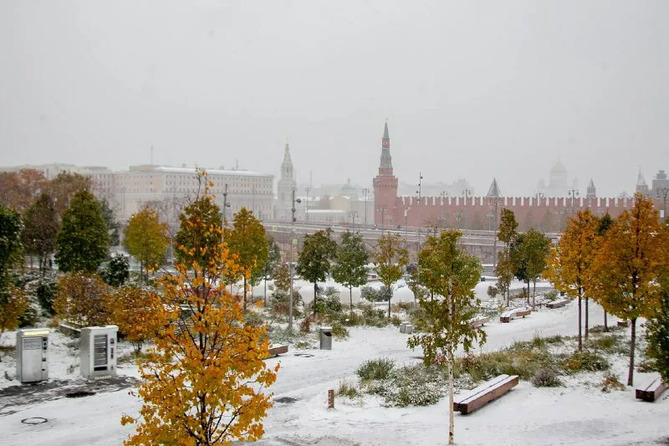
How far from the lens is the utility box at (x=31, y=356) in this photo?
53.8 ft

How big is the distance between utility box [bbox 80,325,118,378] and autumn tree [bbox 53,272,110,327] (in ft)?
9.35

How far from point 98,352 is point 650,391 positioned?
12.9 metres

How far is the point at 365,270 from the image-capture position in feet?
100

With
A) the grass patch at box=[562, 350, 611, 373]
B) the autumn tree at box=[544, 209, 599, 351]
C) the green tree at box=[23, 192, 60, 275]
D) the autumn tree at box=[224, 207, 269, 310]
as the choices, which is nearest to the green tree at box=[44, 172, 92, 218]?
the green tree at box=[23, 192, 60, 275]

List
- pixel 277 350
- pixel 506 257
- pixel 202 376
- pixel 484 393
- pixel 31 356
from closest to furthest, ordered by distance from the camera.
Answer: pixel 202 376 → pixel 484 393 → pixel 31 356 → pixel 277 350 → pixel 506 257

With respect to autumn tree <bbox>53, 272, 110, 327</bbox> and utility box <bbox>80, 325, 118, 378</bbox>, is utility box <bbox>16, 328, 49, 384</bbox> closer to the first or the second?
utility box <bbox>80, 325, 118, 378</bbox>

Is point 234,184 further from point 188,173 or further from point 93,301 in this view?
point 93,301

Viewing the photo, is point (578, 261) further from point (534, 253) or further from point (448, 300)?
point (534, 253)

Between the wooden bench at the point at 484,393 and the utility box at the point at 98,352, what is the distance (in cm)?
886

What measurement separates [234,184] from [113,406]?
16850 cm

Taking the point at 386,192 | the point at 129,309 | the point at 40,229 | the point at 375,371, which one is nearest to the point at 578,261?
the point at 375,371

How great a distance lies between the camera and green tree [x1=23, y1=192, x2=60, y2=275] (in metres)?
34.4

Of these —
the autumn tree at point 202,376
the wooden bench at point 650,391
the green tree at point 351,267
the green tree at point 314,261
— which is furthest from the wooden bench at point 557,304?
the autumn tree at point 202,376

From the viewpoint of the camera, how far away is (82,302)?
806 inches
